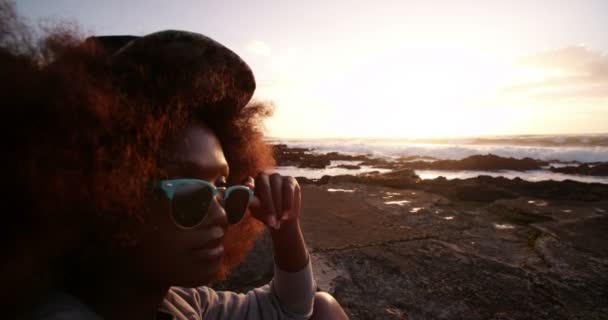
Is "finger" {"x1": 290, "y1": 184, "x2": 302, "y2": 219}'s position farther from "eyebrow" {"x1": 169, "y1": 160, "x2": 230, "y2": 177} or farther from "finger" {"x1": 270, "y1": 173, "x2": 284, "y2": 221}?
"eyebrow" {"x1": 169, "y1": 160, "x2": 230, "y2": 177}

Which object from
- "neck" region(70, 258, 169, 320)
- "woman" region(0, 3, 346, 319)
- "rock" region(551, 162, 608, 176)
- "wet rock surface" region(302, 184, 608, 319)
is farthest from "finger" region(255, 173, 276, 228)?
"rock" region(551, 162, 608, 176)

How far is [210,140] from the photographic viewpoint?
125 centimetres

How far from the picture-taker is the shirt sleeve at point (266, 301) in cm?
149

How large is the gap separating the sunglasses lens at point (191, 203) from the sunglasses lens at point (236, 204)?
14 centimetres

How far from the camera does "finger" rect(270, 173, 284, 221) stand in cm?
143

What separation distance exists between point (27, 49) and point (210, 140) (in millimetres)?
579

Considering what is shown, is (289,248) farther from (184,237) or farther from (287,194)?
(184,237)

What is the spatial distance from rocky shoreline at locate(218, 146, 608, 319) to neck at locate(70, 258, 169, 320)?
154 cm

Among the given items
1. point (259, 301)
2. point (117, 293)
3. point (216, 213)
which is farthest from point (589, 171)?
point (117, 293)

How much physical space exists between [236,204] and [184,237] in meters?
0.26

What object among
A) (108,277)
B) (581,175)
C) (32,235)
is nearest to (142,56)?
(32,235)

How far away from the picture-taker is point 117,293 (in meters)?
1.07

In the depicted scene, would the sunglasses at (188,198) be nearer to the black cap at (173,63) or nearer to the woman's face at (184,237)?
the woman's face at (184,237)

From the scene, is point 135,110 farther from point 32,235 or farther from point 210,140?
point 32,235
